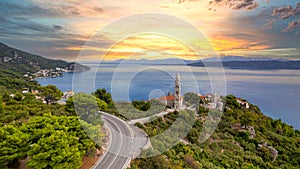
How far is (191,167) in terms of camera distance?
434 inches

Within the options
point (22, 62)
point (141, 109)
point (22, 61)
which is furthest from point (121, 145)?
point (22, 61)

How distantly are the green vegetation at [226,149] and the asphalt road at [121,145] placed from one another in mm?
619

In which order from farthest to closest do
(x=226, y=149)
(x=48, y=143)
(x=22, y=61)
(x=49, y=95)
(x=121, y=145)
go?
(x=22, y=61) < (x=49, y=95) < (x=226, y=149) < (x=121, y=145) < (x=48, y=143)

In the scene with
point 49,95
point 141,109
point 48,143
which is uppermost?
point 49,95

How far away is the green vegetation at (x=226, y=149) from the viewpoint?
37.1 feet

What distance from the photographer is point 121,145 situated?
11.4 meters

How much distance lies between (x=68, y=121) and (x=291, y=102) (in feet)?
169

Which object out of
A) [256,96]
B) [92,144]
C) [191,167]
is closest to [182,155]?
[191,167]

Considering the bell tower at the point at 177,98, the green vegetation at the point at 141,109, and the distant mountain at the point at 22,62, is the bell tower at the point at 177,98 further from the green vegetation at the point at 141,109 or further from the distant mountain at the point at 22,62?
the distant mountain at the point at 22,62

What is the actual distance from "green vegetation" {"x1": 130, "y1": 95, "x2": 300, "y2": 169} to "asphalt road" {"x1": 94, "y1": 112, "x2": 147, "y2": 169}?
0.62 m

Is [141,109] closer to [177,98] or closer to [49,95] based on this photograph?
[177,98]

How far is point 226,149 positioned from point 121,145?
31.4ft

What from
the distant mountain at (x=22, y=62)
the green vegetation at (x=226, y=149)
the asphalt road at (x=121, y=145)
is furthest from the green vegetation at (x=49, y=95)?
the distant mountain at (x=22, y=62)

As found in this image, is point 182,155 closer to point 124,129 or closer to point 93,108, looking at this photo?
point 124,129
